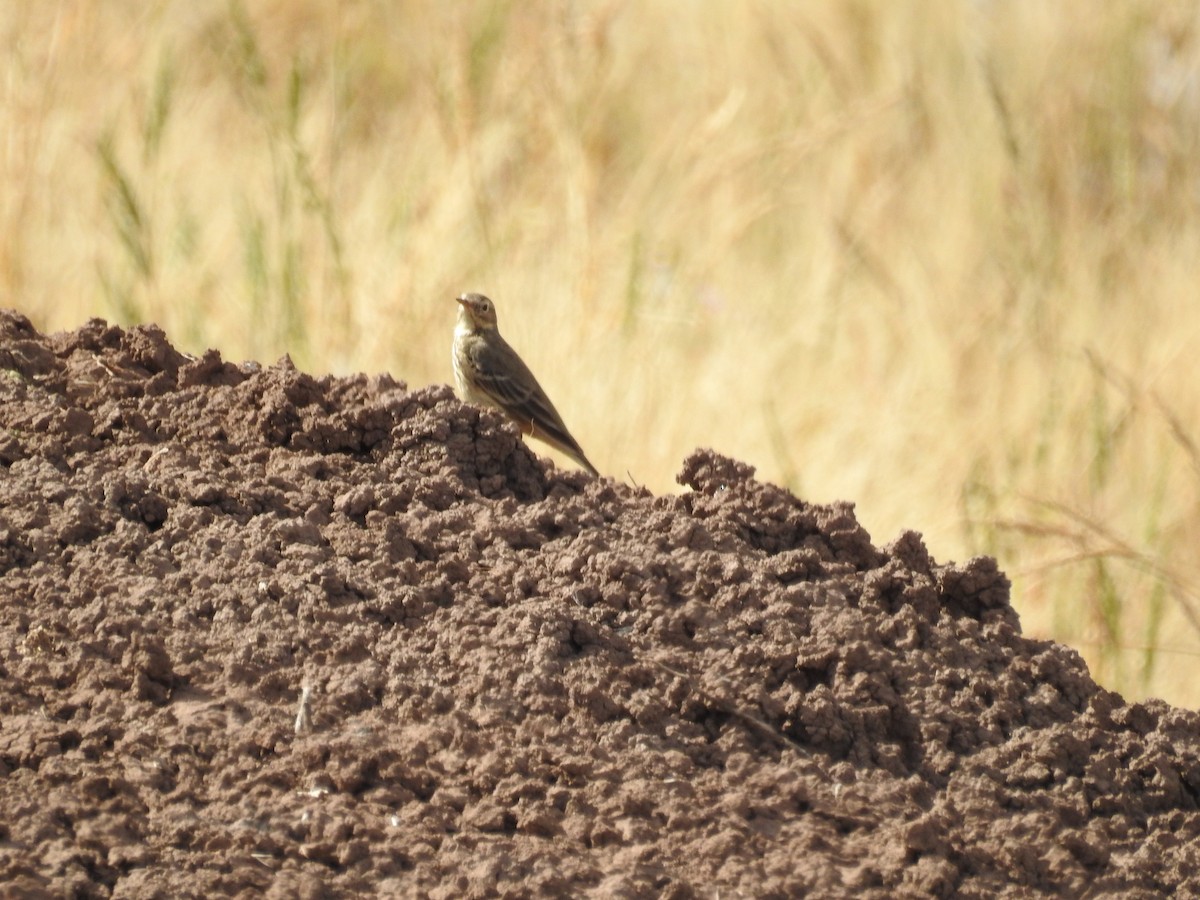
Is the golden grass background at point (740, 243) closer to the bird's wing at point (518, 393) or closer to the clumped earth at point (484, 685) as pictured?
the bird's wing at point (518, 393)

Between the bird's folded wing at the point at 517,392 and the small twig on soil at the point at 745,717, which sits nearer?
the small twig on soil at the point at 745,717

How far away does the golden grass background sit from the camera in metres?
6.37

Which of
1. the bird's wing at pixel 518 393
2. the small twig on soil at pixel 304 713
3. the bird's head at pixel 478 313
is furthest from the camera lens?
the bird's head at pixel 478 313

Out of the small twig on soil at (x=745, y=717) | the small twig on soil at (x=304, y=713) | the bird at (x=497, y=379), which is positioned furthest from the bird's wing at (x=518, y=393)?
the small twig on soil at (x=304, y=713)

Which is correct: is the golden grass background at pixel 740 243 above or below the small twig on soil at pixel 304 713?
above

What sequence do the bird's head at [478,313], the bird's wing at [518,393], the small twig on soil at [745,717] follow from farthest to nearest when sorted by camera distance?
the bird's head at [478,313]
the bird's wing at [518,393]
the small twig on soil at [745,717]

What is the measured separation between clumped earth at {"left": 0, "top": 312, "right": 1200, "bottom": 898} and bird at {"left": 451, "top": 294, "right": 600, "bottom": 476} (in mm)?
2542

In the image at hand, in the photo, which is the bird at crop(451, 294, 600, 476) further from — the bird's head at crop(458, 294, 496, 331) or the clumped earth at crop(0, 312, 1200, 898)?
the clumped earth at crop(0, 312, 1200, 898)

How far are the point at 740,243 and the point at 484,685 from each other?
693 centimetres

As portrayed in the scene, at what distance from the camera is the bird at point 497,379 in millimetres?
6332

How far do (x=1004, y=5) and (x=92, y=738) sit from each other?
28.8 feet

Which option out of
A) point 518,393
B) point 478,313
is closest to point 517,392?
point 518,393

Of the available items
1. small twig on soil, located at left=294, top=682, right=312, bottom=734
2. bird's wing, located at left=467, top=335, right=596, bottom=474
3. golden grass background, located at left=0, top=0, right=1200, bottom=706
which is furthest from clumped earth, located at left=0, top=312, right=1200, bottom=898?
bird's wing, located at left=467, top=335, right=596, bottom=474

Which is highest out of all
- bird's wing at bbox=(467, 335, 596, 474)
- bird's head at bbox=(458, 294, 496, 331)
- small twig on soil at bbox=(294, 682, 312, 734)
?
bird's head at bbox=(458, 294, 496, 331)
